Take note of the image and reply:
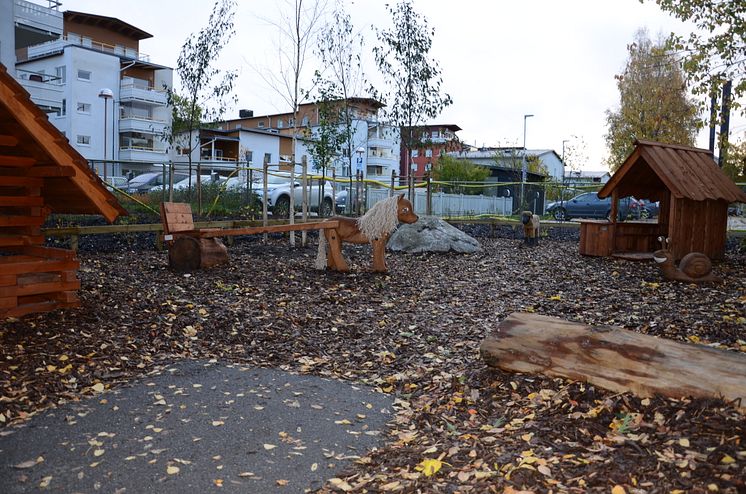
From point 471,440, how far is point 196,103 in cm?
1346

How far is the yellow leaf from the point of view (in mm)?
3193

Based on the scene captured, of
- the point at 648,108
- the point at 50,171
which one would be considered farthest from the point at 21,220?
the point at 648,108

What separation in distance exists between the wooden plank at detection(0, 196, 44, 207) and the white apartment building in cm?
3520

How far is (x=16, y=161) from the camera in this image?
19.1 ft

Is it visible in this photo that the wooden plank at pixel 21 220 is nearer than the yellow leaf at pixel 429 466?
No

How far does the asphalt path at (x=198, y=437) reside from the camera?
3146mm

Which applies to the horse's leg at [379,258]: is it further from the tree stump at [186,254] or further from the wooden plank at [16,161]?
the wooden plank at [16,161]

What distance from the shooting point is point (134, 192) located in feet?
56.4

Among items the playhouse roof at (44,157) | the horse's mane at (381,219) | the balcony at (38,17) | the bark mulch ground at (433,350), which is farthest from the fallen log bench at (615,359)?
the balcony at (38,17)

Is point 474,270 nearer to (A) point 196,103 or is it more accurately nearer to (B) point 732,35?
(B) point 732,35

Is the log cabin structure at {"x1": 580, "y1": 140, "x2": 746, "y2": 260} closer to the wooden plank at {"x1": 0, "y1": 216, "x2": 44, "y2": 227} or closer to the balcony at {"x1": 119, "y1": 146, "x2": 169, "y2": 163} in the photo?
the wooden plank at {"x1": 0, "y1": 216, "x2": 44, "y2": 227}

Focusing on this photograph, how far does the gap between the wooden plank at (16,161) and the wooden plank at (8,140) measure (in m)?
0.11

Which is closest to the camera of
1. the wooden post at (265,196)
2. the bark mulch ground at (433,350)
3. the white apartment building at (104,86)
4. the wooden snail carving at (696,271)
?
the bark mulch ground at (433,350)

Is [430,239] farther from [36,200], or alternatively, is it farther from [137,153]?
[137,153]
